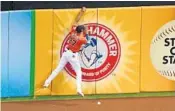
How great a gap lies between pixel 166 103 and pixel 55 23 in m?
2.78

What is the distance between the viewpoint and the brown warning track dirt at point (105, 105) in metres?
11.5

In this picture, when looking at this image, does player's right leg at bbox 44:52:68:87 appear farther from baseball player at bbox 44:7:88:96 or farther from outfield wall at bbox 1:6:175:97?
outfield wall at bbox 1:6:175:97

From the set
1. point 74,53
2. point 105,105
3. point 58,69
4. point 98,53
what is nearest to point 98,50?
point 98,53

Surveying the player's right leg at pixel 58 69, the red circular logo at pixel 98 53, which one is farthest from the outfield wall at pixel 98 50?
the player's right leg at pixel 58 69

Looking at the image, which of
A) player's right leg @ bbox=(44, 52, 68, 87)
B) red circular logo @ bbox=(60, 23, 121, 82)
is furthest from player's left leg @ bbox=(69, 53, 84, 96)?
red circular logo @ bbox=(60, 23, 121, 82)

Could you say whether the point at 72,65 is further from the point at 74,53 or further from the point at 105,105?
the point at 105,105

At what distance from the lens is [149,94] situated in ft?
38.7

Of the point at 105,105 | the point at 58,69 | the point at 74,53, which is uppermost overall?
the point at 74,53

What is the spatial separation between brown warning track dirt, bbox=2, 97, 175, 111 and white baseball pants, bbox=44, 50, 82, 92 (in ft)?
1.18

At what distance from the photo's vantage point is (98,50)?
11.9 m

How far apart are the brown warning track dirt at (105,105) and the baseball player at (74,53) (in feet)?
0.94

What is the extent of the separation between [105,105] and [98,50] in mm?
1154

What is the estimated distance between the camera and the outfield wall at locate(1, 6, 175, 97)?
38.7 ft

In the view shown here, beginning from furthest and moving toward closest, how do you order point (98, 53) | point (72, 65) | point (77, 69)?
point (98, 53) < point (72, 65) < point (77, 69)
